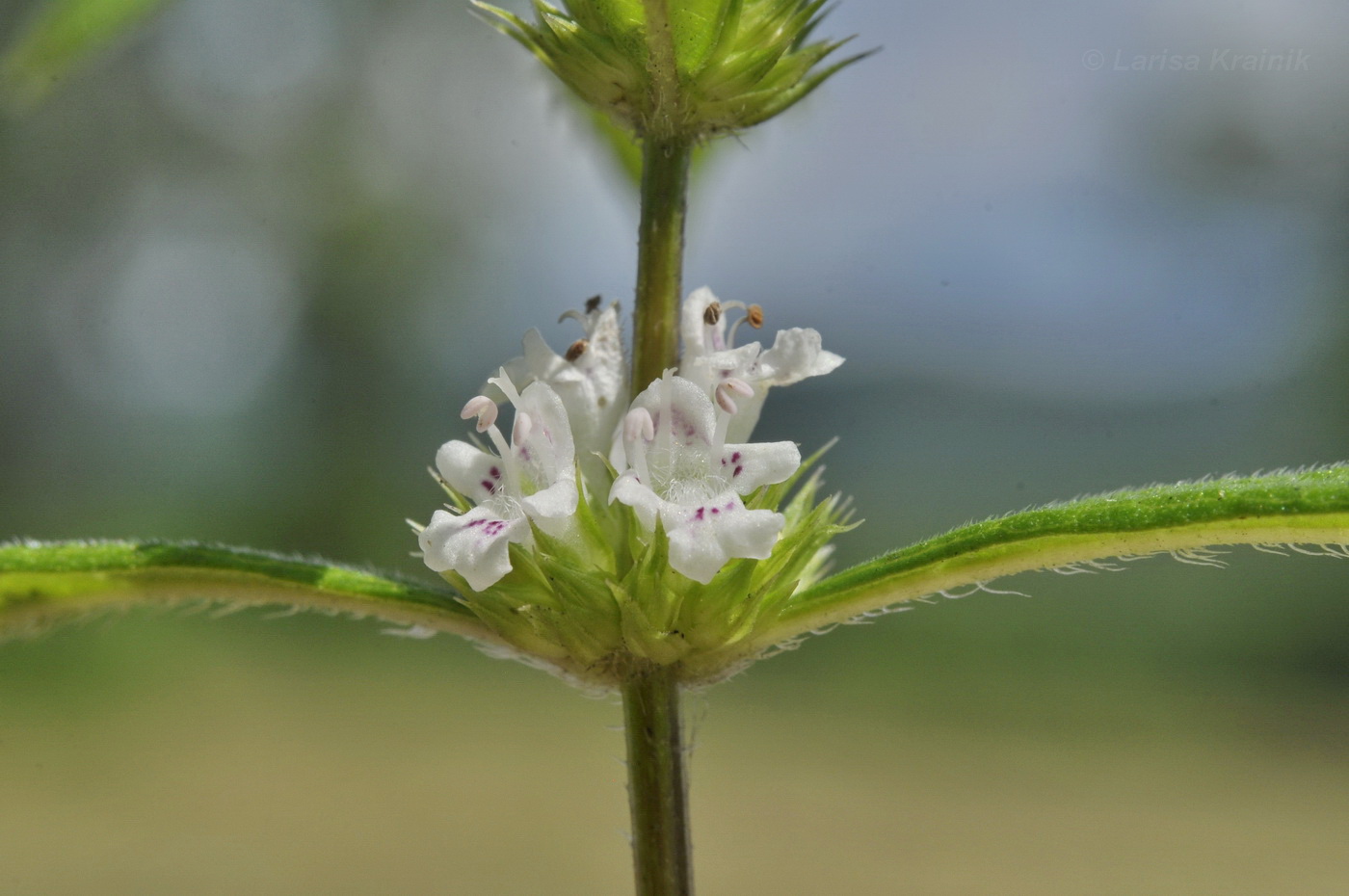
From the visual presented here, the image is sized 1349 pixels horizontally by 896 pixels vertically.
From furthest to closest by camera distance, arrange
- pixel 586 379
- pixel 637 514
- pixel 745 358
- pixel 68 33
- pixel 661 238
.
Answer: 1. pixel 586 379
2. pixel 745 358
3. pixel 661 238
4. pixel 637 514
5. pixel 68 33

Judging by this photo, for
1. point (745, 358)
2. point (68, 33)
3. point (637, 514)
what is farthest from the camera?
point (745, 358)

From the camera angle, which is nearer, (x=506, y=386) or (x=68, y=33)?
(x=68, y=33)

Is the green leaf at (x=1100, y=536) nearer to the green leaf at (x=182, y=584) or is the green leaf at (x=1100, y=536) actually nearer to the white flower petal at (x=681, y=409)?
the white flower petal at (x=681, y=409)

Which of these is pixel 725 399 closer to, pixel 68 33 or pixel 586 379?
pixel 586 379

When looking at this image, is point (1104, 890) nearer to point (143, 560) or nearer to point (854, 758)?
point (854, 758)

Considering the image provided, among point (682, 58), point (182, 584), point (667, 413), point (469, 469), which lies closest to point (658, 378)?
point (667, 413)

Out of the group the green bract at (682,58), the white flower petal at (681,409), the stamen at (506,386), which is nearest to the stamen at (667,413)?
the white flower petal at (681,409)

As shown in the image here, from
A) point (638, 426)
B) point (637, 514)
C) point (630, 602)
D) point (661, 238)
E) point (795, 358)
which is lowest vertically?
point (630, 602)
